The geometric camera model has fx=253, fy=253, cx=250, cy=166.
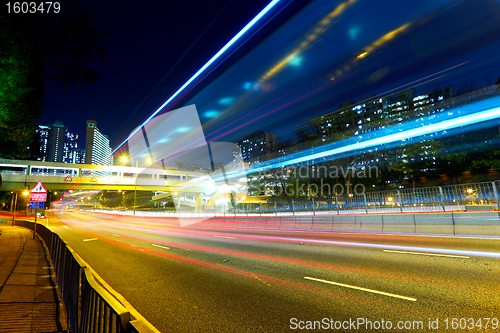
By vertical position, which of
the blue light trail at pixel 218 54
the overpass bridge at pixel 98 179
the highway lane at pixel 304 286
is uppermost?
the blue light trail at pixel 218 54

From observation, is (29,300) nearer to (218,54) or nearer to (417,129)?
(218,54)

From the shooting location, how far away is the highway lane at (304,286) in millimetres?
4285

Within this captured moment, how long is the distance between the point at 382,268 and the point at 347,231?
1003 centimetres

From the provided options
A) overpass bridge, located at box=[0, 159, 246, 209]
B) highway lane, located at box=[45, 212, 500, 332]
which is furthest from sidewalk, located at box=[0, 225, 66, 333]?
overpass bridge, located at box=[0, 159, 246, 209]

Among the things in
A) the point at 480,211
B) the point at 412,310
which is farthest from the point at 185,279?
the point at 480,211

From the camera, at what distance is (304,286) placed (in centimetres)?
578

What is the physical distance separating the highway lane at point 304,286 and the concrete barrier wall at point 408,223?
224 centimetres

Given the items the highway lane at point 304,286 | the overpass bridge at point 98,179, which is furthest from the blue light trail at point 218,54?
the overpass bridge at point 98,179

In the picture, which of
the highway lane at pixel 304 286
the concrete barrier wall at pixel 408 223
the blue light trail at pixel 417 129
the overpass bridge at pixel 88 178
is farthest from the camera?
the overpass bridge at pixel 88 178

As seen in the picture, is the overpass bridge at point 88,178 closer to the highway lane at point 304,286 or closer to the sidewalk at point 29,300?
the sidewalk at point 29,300

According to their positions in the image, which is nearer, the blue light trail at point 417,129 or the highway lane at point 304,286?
the highway lane at point 304,286

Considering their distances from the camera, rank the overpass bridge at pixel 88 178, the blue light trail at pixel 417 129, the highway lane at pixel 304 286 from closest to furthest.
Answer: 1. the highway lane at pixel 304 286
2. the blue light trail at pixel 417 129
3. the overpass bridge at pixel 88 178

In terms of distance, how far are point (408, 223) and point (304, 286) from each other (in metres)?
11.5

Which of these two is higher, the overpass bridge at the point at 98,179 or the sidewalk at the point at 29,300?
the overpass bridge at the point at 98,179
